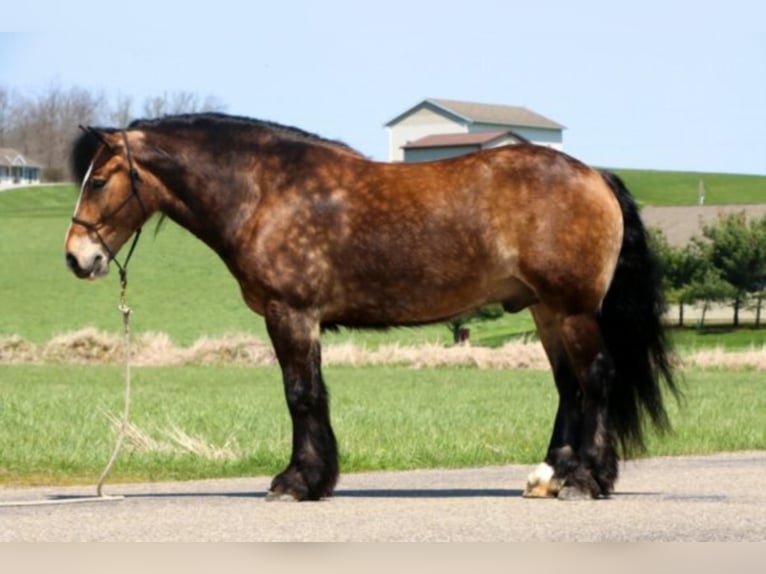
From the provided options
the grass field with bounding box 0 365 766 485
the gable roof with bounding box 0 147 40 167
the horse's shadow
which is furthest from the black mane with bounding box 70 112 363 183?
the gable roof with bounding box 0 147 40 167

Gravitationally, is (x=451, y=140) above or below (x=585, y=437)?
above

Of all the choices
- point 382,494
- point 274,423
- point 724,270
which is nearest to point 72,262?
point 382,494

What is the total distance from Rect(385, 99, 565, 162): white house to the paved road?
472 feet

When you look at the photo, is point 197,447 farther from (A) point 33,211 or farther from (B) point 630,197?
(A) point 33,211

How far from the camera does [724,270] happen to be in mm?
77250

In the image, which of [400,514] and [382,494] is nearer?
[400,514]

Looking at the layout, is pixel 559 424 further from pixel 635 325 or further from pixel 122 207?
pixel 122 207

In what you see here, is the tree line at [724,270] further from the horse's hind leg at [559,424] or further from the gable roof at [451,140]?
the gable roof at [451,140]

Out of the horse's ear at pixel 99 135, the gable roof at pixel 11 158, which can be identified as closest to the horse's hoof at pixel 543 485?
the horse's ear at pixel 99 135

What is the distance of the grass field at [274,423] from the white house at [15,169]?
5159 inches

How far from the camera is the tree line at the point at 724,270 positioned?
249 feet

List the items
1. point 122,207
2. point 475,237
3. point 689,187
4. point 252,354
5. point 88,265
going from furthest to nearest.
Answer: point 689,187
point 252,354
point 122,207
point 88,265
point 475,237

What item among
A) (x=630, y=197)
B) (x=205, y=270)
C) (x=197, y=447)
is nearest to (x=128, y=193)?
(x=630, y=197)

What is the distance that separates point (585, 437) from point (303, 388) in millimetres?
2085
